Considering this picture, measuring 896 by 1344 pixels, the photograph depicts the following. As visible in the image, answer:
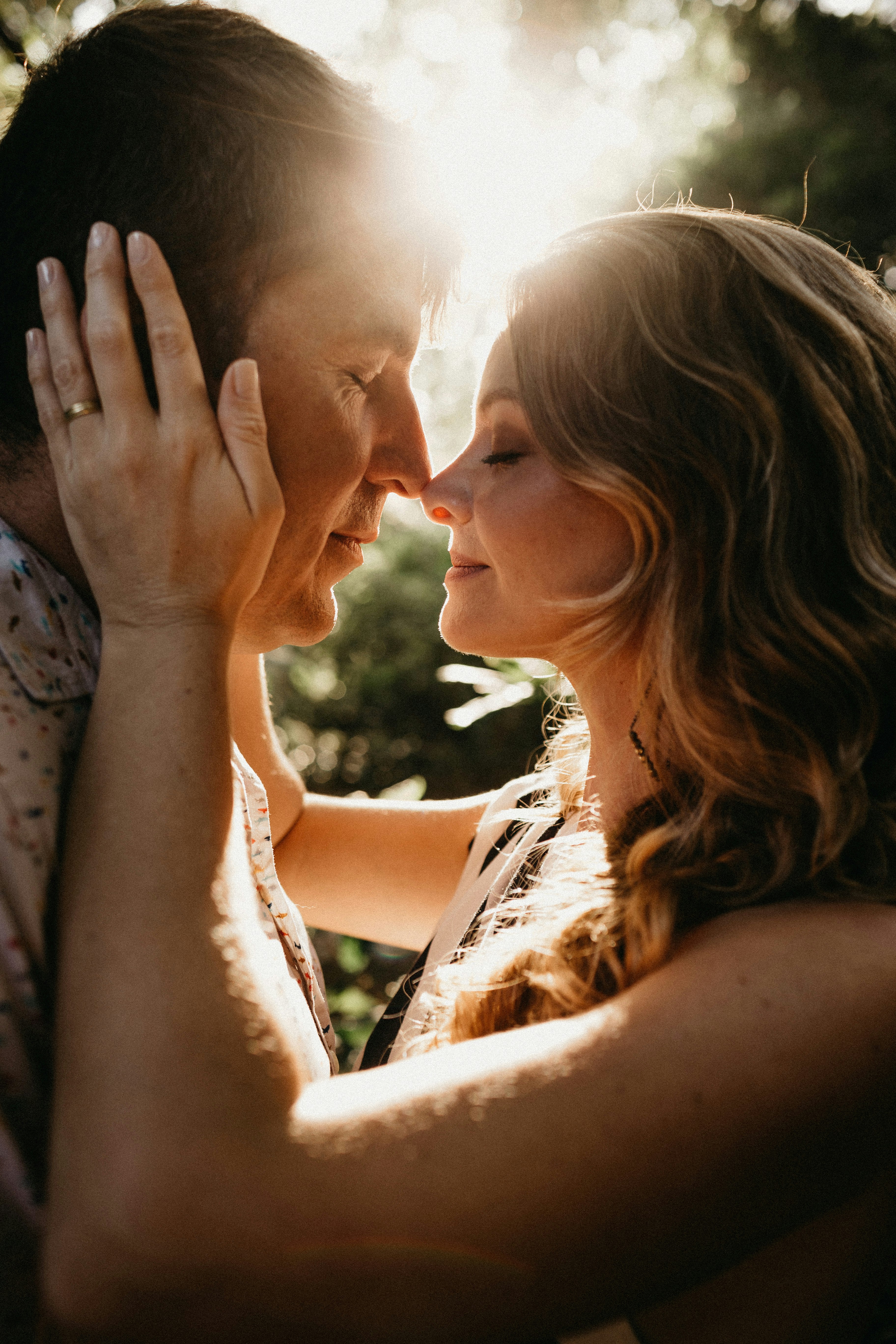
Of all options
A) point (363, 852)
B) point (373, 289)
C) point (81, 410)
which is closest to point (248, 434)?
→ point (81, 410)

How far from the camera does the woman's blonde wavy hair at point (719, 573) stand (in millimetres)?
1652

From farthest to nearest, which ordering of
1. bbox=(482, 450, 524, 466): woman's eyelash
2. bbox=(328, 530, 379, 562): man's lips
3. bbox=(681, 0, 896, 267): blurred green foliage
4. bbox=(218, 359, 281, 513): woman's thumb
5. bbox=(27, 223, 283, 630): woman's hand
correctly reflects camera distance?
1. bbox=(681, 0, 896, 267): blurred green foliage
2. bbox=(328, 530, 379, 562): man's lips
3. bbox=(482, 450, 524, 466): woman's eyelash
4. bbox=(218, 359, 281, 513): woman's thumb
5. bbox=(27, 223, 283, 630): woman's hand

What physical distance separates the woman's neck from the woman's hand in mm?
990

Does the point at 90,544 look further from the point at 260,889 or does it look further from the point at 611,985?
the point at 611,985

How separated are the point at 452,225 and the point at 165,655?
5.32 ft

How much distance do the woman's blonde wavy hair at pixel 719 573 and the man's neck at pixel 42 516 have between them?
115 cm

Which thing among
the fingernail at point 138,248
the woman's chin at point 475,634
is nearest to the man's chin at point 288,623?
the woman's chin at point 475,634

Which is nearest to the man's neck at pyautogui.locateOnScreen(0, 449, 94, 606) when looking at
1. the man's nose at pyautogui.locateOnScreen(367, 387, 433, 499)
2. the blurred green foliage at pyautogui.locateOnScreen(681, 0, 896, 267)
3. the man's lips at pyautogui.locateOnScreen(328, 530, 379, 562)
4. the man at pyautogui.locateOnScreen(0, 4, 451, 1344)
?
the man at pyautogui.locateOnScreen(0, 4, 451, 1344)

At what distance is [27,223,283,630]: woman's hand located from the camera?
1463 mm

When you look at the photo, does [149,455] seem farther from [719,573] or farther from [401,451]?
[719,573]

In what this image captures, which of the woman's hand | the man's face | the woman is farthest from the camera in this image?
the man's face

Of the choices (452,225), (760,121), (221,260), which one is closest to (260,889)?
(221,260)

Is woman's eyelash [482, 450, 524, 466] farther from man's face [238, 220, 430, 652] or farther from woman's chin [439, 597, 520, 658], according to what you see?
woman's chin [439, 597, 520, 658]

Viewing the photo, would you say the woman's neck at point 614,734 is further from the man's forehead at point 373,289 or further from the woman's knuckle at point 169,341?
the woman's knuckle at point 169,341
